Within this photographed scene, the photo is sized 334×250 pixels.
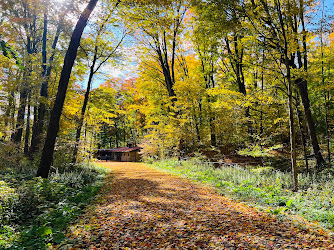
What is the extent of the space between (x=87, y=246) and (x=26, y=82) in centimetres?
931

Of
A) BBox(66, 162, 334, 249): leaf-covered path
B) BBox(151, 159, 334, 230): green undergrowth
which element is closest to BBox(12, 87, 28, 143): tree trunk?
BBox(66, 162, 334, 249): leaf-covered path

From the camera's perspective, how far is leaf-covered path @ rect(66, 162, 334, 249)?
3184 millimetres

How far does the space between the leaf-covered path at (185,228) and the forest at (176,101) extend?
612 mm

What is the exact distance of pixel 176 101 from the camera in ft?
42.8

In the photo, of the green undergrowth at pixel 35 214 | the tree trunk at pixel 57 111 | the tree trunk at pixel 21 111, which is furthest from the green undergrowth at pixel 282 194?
the tree trunk at pixel 21 111

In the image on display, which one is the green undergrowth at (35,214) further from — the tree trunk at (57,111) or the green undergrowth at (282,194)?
the green undergrowth at (282,194)

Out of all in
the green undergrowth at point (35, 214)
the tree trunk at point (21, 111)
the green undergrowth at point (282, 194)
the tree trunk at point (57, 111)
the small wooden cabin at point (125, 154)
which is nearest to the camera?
the green undergrowth at point (35, 214)

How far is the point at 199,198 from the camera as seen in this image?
5.80m

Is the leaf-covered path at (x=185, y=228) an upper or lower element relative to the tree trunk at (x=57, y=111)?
lower

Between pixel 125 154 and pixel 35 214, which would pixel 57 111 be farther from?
pixel 125 154

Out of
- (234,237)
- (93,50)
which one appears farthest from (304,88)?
(93,50)

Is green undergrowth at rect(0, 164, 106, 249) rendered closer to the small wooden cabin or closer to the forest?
the forest

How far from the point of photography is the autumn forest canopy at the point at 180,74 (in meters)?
7.11

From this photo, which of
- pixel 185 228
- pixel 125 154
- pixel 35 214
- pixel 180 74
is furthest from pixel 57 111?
pixel 125 154
